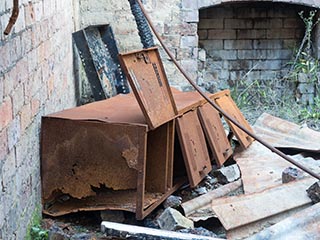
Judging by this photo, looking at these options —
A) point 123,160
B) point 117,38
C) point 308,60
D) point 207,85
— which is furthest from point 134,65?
point 308,60

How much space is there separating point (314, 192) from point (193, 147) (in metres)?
1.01

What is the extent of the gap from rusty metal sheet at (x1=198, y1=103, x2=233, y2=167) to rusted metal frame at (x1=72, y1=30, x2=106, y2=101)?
1433 mm

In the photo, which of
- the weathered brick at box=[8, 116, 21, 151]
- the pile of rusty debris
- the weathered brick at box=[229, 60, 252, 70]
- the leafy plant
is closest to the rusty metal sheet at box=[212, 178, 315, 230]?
the pile of rusty debris

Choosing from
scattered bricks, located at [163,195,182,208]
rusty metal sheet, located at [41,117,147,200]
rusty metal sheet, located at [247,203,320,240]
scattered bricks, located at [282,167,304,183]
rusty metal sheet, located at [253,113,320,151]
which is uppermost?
rusty metal sheet, located at [41,117,147,200]

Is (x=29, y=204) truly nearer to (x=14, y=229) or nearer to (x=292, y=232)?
(x=14, y=229)

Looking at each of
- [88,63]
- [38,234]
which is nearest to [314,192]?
[38,234]

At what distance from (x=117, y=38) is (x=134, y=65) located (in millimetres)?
3035

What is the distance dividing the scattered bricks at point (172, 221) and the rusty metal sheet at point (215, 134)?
1.05 meters

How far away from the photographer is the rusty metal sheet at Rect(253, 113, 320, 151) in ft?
16.1

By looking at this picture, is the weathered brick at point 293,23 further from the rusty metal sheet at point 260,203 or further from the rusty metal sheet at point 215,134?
the rusty metal sheet at point 260,203

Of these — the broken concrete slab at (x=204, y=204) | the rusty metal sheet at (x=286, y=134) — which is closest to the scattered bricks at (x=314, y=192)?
the broken concrete slab at (x=204, y=204)

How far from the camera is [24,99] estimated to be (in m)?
3.11

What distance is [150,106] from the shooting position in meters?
3.51

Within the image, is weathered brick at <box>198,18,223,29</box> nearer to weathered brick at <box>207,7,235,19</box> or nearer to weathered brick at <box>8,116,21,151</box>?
weathered brick at <box>207,7,235,19</box>
